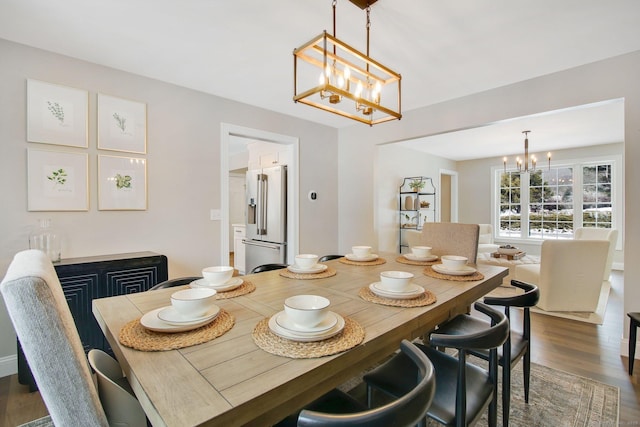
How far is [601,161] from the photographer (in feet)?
19.2

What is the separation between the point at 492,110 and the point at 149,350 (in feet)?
11.6

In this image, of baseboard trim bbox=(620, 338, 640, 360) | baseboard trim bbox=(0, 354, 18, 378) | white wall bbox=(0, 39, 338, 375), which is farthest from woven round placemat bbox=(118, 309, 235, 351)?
baseboard trim bbox=(620, 338, 640, 360)

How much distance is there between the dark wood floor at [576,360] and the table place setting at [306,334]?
1.91 meters

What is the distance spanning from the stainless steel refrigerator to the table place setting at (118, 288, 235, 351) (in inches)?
121

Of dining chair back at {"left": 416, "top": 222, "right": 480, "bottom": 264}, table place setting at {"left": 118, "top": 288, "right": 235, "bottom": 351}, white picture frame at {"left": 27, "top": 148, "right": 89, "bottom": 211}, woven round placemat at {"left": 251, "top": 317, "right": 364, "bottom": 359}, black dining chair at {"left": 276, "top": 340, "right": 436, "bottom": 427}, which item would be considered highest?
white picture frame at {"left": 27, "top": 148, "right": 89, "bottom": 211}

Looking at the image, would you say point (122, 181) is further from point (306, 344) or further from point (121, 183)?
point (306, 344)

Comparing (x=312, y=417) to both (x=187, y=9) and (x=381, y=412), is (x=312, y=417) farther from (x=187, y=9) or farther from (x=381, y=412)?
(x=187, y=9)

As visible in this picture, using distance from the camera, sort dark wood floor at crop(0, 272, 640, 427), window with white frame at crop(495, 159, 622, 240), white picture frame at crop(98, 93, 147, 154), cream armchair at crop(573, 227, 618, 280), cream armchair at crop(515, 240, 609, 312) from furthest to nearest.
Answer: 1. window with white frame at crop(495, 159, 622, 240)
2. cream armchair at crop(573, 227, 618, 280)
3. cream armchair at crop(515, 240, 609, 312)
4. white picture frame at crop(98, 93, 147, 154)
5. dark wood floor at crop(0, 272, 640, 427)

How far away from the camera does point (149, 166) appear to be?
2820mm

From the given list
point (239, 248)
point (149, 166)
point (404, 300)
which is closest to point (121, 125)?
point (149, 166)

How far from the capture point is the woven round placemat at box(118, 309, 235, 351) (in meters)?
0.91

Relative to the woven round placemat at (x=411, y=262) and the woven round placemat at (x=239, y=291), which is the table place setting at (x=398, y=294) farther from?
the woven round placemat at (x=411, y=262)

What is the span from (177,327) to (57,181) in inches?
87.0

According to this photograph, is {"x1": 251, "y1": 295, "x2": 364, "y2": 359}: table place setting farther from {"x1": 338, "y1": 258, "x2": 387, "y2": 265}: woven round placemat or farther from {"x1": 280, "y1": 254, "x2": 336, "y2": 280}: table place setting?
{"x1": 338, "y1": 258, "x2": 387, "y2": 265}: woven round placemat
